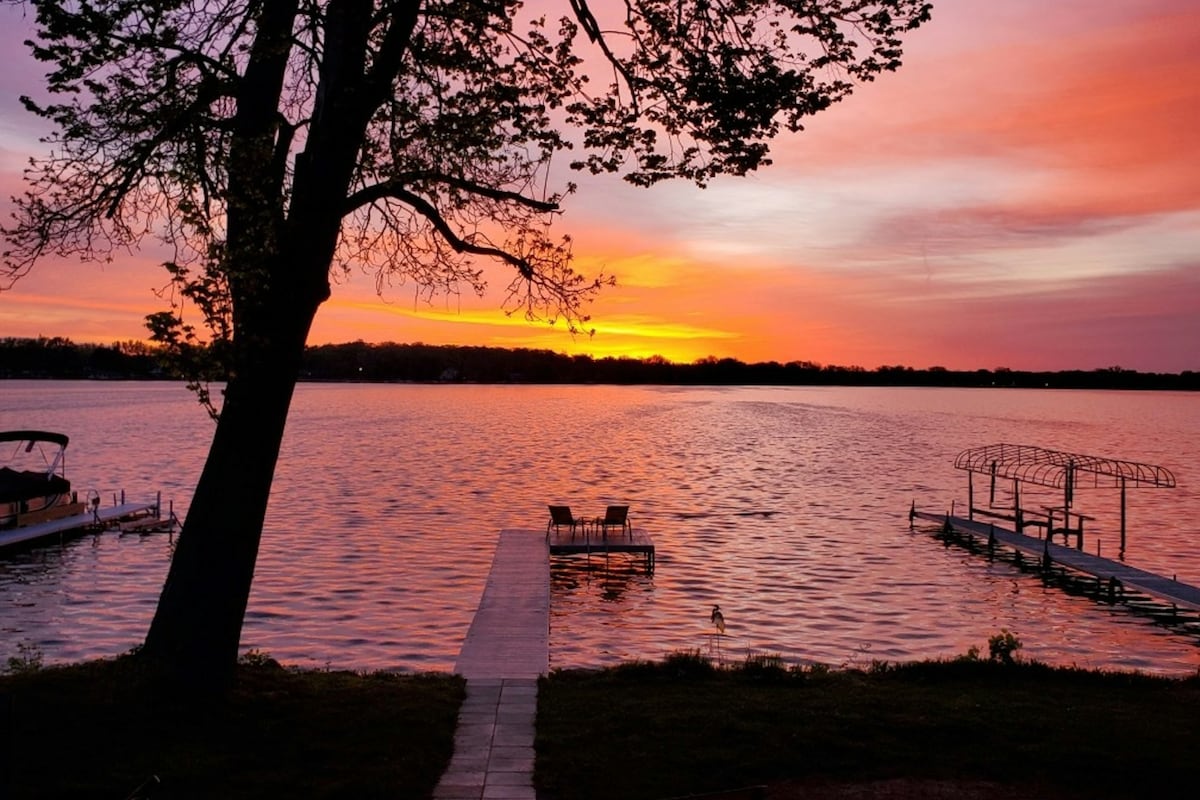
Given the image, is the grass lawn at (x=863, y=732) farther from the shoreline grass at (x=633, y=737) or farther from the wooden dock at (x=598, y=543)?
the wooden dock at (x=598, y=543)

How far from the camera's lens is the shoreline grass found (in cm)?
905

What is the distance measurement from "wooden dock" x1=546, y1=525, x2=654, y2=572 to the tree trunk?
17951 mm

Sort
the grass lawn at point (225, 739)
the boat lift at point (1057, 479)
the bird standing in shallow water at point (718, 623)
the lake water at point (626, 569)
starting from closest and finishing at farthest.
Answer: the grass lawn at point (225, 739) → the bird standing in shallow water at point (718, 623) → the lake water at point (626, 569) → the boat lift at point (1057, 479)

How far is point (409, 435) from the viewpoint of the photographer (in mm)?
103750

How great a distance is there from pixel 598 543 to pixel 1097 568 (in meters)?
14.7

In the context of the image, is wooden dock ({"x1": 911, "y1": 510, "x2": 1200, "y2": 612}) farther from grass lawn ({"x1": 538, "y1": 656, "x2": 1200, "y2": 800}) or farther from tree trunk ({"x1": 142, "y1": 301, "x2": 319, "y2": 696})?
tree trunk ({"x1": 142, "y1": 301, "x2": 319, "y2": 696})

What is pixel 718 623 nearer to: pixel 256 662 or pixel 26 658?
pixel 256 662

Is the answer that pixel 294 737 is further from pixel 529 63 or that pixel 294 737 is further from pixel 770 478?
pixel 770 478

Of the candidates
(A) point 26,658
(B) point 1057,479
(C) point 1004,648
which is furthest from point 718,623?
(B) point 1057,479

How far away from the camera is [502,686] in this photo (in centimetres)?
1282

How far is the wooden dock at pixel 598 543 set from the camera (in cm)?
2878

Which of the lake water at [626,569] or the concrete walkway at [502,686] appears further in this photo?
the lake water at [626,569]

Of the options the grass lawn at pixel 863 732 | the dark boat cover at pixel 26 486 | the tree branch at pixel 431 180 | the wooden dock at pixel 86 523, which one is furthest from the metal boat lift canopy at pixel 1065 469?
the dark boat cover at pixel 26 486

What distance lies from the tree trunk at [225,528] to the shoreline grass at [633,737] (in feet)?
1.73
